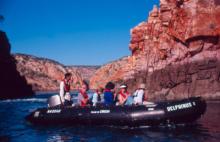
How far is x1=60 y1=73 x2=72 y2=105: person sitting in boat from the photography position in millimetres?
18906

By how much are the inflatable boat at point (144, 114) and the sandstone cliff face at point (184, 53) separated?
16.9 metres

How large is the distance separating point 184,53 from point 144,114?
23.2 metres

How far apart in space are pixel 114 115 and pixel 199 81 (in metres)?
19.6

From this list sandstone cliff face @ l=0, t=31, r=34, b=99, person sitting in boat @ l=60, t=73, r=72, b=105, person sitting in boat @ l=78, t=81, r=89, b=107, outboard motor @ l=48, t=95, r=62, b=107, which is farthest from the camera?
sandstone cliff face @ l=0, t=31, r=34, b=99

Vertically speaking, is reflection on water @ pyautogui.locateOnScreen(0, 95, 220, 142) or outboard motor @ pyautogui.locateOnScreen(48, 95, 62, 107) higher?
outboard motor @ pyautogui.locateOnScreen(48, 95, 62, 107)

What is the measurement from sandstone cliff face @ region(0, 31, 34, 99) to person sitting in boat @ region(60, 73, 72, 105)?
5075 centimetres

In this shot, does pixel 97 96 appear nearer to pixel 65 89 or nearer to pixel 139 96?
pixel 65 89

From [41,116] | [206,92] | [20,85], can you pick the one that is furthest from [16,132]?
[20,85]

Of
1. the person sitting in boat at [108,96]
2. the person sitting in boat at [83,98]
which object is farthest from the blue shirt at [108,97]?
the person sitting in boat at [83,98]

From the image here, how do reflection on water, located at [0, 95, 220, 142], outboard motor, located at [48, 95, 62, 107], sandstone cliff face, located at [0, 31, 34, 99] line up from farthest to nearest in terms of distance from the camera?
1. sandstone cliff face, located at [0, 31, 34, 99]
2. outboard motor, located at [48, 95, 62, 107]
3. reflection on water, located at [0, 95, 220, 142]

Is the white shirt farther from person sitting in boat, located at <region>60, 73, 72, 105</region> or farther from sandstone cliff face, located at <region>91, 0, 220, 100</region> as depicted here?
sandstone cliff face, located at <region>91, 0, 220, 100</region>

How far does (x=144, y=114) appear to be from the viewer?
661 inches

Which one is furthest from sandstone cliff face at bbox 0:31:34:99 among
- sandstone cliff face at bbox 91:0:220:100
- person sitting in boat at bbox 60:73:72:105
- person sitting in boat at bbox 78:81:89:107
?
person sitting in boat at bbox 78:81:89:107

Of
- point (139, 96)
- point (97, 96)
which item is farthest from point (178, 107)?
point (97, 96)
